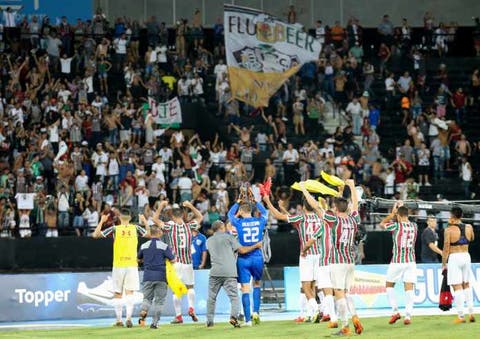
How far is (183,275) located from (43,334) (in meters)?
3.38

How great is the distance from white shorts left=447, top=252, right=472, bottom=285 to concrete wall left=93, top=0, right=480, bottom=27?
102ft

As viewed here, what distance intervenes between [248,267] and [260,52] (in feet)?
65.0

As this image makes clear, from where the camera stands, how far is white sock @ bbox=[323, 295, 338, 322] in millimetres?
20844

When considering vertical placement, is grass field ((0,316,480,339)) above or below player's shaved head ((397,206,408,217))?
below

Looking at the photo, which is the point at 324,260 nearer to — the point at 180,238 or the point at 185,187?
the point at 180,238

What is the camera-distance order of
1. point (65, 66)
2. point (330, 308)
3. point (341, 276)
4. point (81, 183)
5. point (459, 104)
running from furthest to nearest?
point (459, 104) < point (65, 66) < point (81, 183) < point (330, 308) < point (341, 276)

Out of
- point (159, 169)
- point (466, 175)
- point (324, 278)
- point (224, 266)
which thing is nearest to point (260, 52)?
point (159, 169)

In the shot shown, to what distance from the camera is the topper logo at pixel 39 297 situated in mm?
27547

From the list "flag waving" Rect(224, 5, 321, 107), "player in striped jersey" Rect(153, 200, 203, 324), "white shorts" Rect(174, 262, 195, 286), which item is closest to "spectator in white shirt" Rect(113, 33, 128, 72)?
"flag waving" Rect(224, 5, 321, 107)

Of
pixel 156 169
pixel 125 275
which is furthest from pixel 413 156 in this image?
pixel 125 275

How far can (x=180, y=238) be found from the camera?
24.3m

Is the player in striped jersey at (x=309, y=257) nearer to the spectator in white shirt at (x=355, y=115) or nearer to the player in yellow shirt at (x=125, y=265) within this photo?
the player in yellow shirt at (x=125, y=265)

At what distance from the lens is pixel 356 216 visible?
20359mm

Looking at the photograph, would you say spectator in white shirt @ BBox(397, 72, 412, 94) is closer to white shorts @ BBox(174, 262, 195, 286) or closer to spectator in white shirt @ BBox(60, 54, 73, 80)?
spectator in white shirt @ BBox(60, 54, 73, 80)
